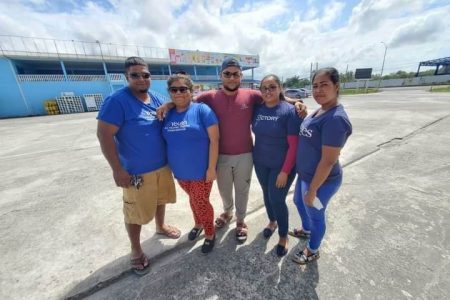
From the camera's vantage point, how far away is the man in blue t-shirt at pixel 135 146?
1.84 m

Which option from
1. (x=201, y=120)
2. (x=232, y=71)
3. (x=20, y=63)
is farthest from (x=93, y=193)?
(x=20, y=63)

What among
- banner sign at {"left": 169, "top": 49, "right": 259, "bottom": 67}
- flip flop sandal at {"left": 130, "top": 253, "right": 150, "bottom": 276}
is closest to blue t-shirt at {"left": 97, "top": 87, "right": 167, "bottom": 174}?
flip flop sandal at {"left": 130, "top": 253, "right": 150, "bottom": 276}

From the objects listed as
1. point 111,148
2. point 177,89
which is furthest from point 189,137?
point 111,148

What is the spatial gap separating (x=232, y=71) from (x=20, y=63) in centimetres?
3402

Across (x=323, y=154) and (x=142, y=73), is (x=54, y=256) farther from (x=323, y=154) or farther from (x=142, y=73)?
(x=323, y=154)

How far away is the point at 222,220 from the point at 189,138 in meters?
1.39

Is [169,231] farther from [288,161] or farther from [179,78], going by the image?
[179,78]

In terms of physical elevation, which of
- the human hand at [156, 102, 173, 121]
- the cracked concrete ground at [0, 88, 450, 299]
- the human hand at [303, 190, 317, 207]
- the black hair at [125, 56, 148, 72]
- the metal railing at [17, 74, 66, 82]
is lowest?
the cracked concrete ground at [0, 88, 450, 299]

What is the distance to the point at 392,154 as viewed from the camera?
5168 mm

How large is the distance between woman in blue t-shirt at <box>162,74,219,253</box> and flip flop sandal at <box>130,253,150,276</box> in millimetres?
878

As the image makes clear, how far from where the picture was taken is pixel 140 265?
7.13 feet

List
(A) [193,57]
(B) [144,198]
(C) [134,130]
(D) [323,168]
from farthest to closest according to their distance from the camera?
(A) [193,57] < (B) [144,198] < (C) [134,130] < (D) [323,168]

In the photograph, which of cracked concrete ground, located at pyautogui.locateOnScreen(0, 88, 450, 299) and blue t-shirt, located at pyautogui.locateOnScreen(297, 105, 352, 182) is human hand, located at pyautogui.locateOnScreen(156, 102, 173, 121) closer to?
blue t-shirt, located at pyautogui.locateOnScreen(297, 105, 352, 182)

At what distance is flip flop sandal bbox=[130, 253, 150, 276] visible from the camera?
2148 mm
